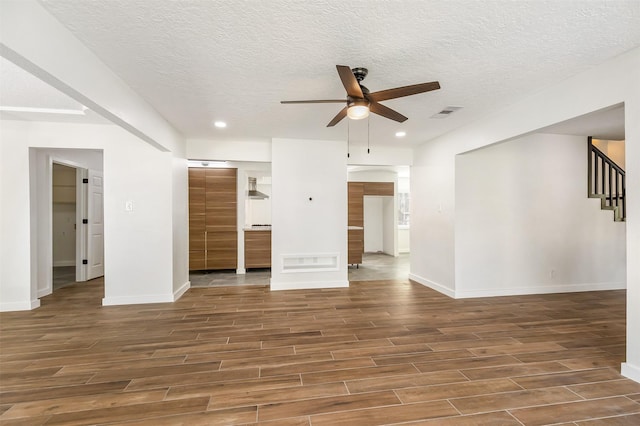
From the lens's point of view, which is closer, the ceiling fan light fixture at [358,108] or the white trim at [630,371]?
the white trim at [630,371]

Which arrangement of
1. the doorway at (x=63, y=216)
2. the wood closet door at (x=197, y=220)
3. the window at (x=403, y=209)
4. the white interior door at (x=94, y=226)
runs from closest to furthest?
the white interior door at (x=94, y=226)
the wood closet door at (x=197, y=220)
the doorway at (x=63, y=216)
the window at (x=403, y=209)

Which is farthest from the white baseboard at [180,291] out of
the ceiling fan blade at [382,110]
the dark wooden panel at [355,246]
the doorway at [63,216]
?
the doorway at [63,216]

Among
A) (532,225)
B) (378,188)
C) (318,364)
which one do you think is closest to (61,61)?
(318,364)

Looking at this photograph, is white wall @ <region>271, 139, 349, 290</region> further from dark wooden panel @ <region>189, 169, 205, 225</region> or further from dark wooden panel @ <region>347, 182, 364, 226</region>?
dark wooden panel @ <region>347, 182, 364, 226</region>

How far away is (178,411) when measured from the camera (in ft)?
6.12

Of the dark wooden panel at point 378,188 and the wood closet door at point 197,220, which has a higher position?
the dark wooden panel at point 378,188

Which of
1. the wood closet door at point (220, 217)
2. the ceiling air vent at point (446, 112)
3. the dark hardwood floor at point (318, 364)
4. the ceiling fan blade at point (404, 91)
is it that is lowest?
the dark hardwood floor at point (318, 364)

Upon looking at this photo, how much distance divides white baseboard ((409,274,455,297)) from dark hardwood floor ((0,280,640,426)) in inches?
19.6

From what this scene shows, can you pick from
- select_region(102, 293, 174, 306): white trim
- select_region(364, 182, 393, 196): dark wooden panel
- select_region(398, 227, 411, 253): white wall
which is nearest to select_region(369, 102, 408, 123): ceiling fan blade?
select_region(102, 293, 174, 306): white trim

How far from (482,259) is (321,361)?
3.23 meters

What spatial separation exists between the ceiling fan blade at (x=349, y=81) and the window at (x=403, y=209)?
820cm

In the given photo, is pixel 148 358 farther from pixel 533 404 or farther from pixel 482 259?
pixel 482 259

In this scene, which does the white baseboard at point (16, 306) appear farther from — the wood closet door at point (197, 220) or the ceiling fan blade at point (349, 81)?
the ceiling fan blade at point (349, 81)

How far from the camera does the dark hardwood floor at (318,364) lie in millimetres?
1862
